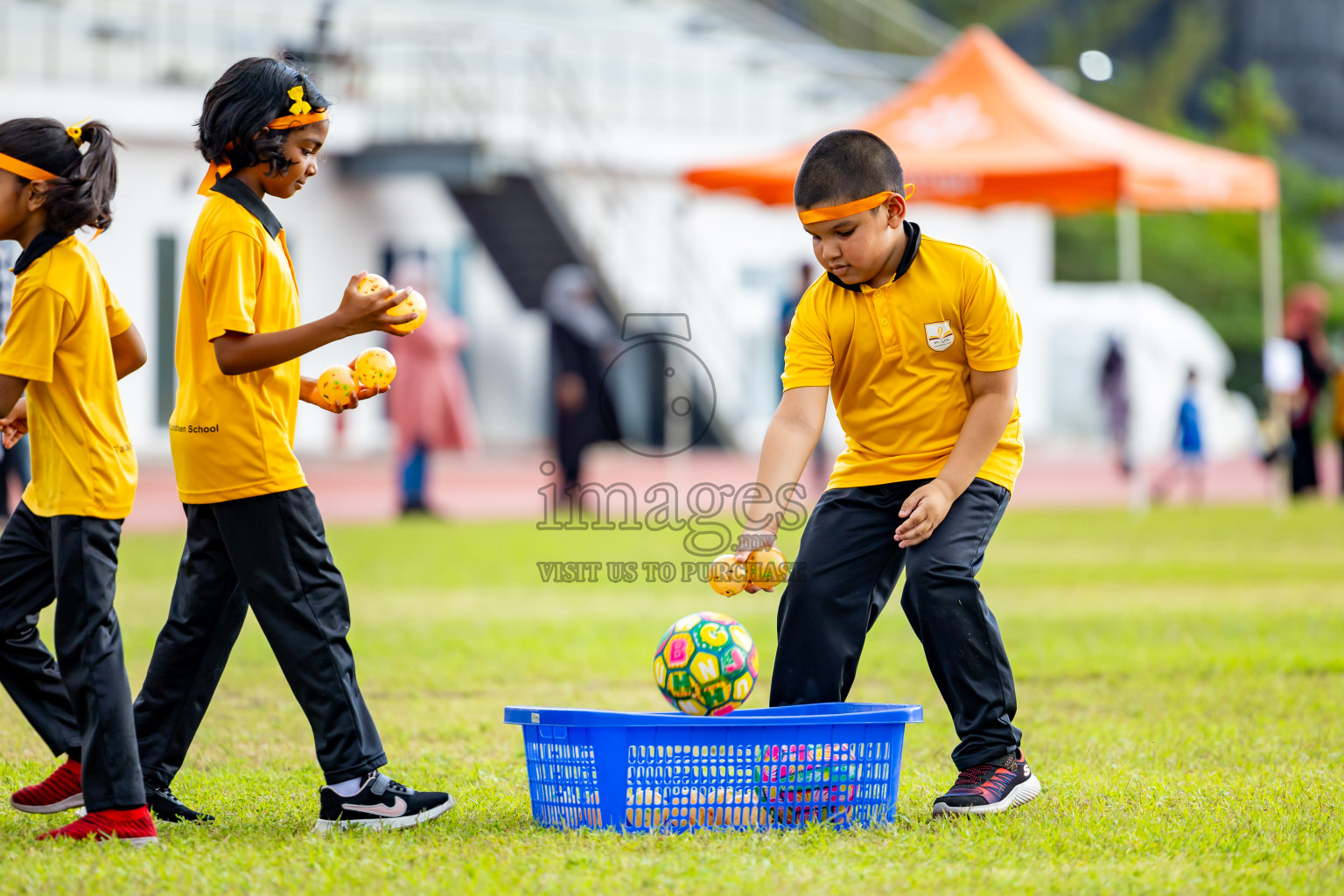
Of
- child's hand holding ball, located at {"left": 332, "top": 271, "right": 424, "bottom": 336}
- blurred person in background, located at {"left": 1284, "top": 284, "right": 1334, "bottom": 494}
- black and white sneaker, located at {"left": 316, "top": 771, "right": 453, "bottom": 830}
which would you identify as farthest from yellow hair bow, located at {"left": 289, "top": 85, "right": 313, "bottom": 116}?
blurred person in background, located at {"left": 1284, "top": 284, "right": 1334, "bottom": 494}

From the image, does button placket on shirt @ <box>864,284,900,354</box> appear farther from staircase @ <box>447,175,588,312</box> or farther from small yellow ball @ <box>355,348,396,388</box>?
staircase @ <box>447,175,588,312</box>

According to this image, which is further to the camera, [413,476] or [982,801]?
[413,476]

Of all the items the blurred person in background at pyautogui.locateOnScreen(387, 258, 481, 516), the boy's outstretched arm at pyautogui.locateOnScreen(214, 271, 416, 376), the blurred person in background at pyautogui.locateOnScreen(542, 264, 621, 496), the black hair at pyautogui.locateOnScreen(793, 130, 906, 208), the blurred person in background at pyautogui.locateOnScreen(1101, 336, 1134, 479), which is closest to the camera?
the boy's outstretched arm at pyautogui.locateOnScreen(214, 271, 416, 376)

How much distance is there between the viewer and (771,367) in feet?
85.7

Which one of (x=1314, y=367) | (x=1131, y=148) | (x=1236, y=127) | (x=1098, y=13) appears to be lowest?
(x=1314, y=367)

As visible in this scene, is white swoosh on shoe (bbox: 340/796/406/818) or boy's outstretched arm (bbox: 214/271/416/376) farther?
white swoosh on shoe (bbox: 340/796/406/818)

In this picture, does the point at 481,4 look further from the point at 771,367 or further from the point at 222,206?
the point at 222,206

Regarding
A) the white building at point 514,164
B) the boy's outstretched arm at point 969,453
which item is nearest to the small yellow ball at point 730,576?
the boy's outstretched arm at point 969,453

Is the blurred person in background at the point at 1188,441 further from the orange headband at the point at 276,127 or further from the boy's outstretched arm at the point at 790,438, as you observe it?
the orange headband at the point at 276,127

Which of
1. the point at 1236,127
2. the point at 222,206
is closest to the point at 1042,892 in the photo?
the point at 222,206

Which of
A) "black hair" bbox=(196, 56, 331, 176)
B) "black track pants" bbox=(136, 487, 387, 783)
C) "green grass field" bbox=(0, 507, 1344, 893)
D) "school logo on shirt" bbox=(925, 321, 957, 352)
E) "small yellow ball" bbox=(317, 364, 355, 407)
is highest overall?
"black hair" bbox=(196, 56, 331, 176)

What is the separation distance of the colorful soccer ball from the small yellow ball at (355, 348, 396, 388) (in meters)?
1.00

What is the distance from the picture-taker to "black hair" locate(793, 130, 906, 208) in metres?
4.20

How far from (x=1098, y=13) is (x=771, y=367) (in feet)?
67.9
